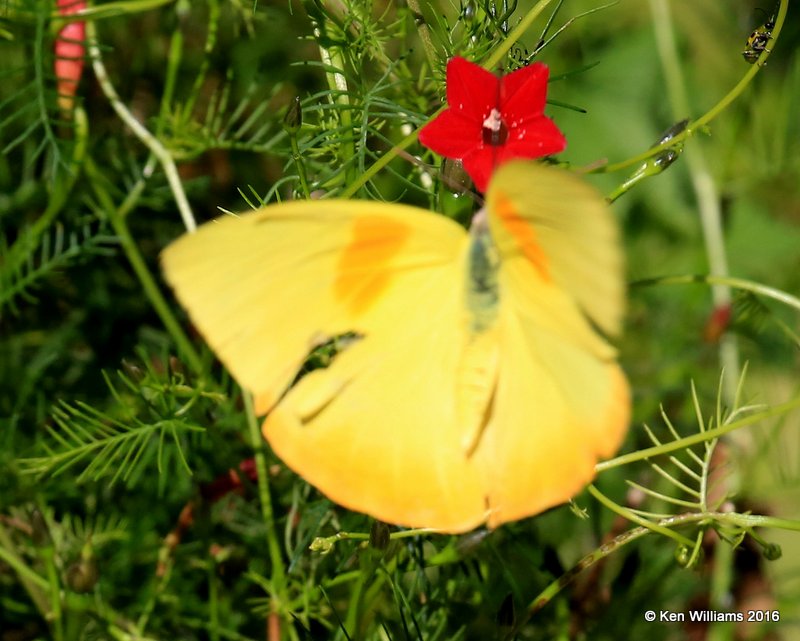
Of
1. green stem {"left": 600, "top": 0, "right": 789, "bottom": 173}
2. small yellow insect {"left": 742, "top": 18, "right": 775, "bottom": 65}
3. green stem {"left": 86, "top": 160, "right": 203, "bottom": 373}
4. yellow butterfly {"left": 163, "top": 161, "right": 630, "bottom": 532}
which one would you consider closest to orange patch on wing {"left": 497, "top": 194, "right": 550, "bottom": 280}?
yellow butterfly {"left": 163, "top": 161, "right": 630, "bottom": 532}

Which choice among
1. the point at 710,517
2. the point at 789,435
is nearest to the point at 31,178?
the point at 710,517

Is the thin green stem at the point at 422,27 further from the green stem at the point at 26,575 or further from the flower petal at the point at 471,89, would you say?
the green stem at the point at 26,575

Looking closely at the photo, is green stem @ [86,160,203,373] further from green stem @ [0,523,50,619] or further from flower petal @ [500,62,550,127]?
flower petal @ [500,62,550,127]

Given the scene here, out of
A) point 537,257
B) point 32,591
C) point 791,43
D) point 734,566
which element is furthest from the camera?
point 791,43

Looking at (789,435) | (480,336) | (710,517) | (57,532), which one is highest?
(480,336)

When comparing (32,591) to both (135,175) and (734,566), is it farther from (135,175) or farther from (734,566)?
(734,566)

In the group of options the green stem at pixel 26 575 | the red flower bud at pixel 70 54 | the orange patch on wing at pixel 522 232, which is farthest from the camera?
the red flower bud at pixel 70 54

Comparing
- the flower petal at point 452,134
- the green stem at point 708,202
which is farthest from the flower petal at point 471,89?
the green stem at point 708,202
